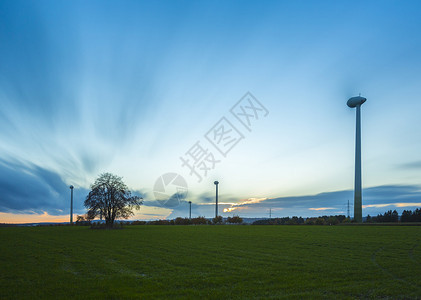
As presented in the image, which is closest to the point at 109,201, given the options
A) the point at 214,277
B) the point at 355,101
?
the point at 214,277

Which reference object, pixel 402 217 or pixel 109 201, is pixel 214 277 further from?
pixel 402 217

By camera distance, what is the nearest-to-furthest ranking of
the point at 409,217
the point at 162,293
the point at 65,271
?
the point at 162,293 → the point at 65,271 → the point at 409,217

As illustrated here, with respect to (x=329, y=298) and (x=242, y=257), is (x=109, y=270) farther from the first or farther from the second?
(x=329, y=298)

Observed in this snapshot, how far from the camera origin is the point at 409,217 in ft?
220

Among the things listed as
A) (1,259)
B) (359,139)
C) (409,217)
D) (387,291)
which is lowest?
(409,217)

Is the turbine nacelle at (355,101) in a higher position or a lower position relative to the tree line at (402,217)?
higher

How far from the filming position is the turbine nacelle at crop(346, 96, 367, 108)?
82613 mm

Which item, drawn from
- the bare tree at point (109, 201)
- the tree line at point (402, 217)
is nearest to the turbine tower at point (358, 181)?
the tree line at point (402, 217)

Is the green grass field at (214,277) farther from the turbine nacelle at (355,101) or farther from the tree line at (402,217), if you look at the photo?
the turbine nacelle at (355,101)

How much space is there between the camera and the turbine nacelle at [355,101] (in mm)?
82613

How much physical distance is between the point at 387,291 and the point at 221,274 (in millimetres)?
6292

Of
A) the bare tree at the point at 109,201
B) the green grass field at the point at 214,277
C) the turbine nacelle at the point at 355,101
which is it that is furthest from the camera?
the turbine nacelle at the point at 355,101

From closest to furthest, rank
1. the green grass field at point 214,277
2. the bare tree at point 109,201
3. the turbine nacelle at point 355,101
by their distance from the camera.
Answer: the green grass field at point 214,277 → the bare tree at point 109,201 → the turbine nacelle at point 355,101

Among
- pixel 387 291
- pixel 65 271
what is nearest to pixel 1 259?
pixel 65 271
